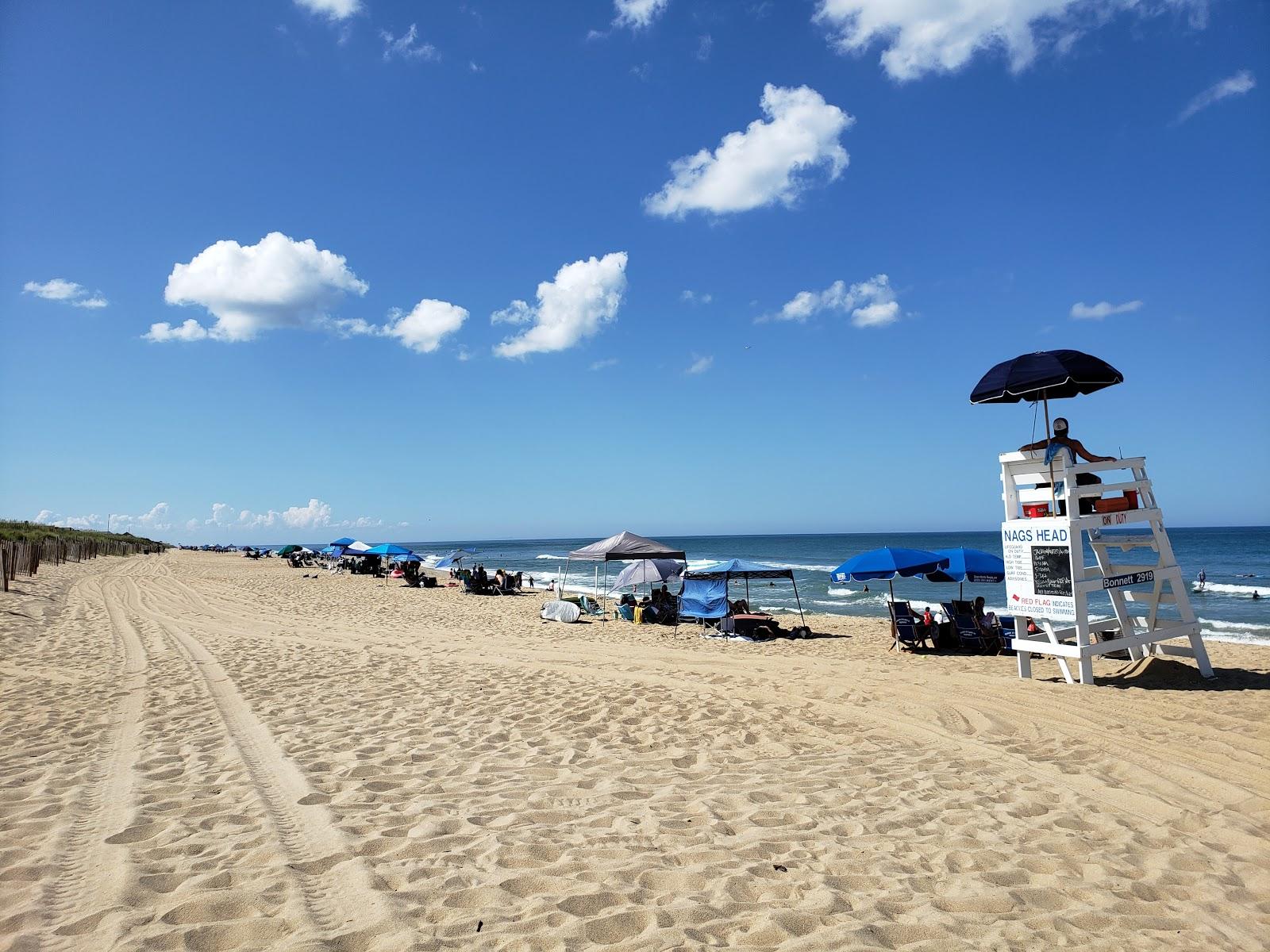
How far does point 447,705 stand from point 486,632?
6.56 metres

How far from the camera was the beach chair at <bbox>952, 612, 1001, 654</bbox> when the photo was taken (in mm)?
11414

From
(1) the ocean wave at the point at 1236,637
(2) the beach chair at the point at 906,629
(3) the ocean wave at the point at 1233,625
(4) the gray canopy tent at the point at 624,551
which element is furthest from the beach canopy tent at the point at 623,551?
(3) the ocean wave at the point at 1233,625

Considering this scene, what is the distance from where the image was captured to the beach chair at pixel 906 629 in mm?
11633

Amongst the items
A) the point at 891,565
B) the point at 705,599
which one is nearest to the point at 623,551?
the point at 705,599

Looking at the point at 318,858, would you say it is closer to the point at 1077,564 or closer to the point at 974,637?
the point at 1077,564

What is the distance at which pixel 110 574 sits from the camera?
27.5 m

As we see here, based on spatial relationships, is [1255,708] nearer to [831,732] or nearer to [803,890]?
[831,732]

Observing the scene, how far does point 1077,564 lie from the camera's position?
7395mm

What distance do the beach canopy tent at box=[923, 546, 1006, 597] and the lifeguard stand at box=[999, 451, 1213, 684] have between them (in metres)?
3.74

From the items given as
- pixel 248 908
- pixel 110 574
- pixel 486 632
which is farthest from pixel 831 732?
pixel 110 574

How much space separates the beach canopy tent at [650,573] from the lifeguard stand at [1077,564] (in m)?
10.2

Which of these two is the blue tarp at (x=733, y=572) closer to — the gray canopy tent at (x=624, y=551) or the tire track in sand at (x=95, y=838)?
the gray canopy tent at (x=624, y=551)

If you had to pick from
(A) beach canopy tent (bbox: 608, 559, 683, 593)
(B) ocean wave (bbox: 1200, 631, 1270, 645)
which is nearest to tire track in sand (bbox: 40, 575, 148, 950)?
(A) beach canopy tent (bbox: 608, 559, 683, 593)

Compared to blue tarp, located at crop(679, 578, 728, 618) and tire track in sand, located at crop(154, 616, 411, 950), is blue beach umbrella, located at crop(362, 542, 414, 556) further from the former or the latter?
tire track in sand, located at crop(154, 616, 411, 950)
